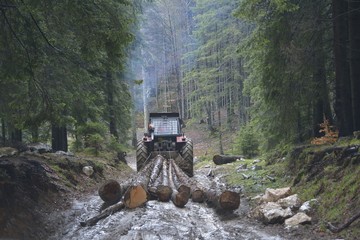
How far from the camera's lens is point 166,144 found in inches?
674

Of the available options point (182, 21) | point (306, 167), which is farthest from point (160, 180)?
point (182, 21)

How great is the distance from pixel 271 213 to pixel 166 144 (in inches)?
402

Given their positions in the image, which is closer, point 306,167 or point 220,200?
point 220,200

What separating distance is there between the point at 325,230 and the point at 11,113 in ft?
29.5

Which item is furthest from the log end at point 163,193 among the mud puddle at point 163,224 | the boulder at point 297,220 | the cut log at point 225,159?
the cut log at point 225,159

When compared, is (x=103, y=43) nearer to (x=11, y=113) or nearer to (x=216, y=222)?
(x=216, y=222)

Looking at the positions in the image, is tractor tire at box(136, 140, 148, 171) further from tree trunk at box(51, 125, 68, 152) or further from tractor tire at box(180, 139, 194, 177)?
tree trunk at box(51, 125, 68, 152)

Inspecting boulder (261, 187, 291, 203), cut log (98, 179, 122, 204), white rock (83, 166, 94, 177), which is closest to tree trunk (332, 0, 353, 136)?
boulder (261, 187, 291, 203)

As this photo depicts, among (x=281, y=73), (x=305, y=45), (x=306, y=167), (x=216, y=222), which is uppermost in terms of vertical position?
(x=305, y=45)

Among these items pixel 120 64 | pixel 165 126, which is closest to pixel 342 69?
pixel 120 64

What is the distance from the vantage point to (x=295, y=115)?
12523mm

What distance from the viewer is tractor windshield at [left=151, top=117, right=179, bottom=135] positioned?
17703mm

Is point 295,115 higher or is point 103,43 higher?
point 103,43

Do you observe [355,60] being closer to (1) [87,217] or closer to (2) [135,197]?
(2) [135,197]
